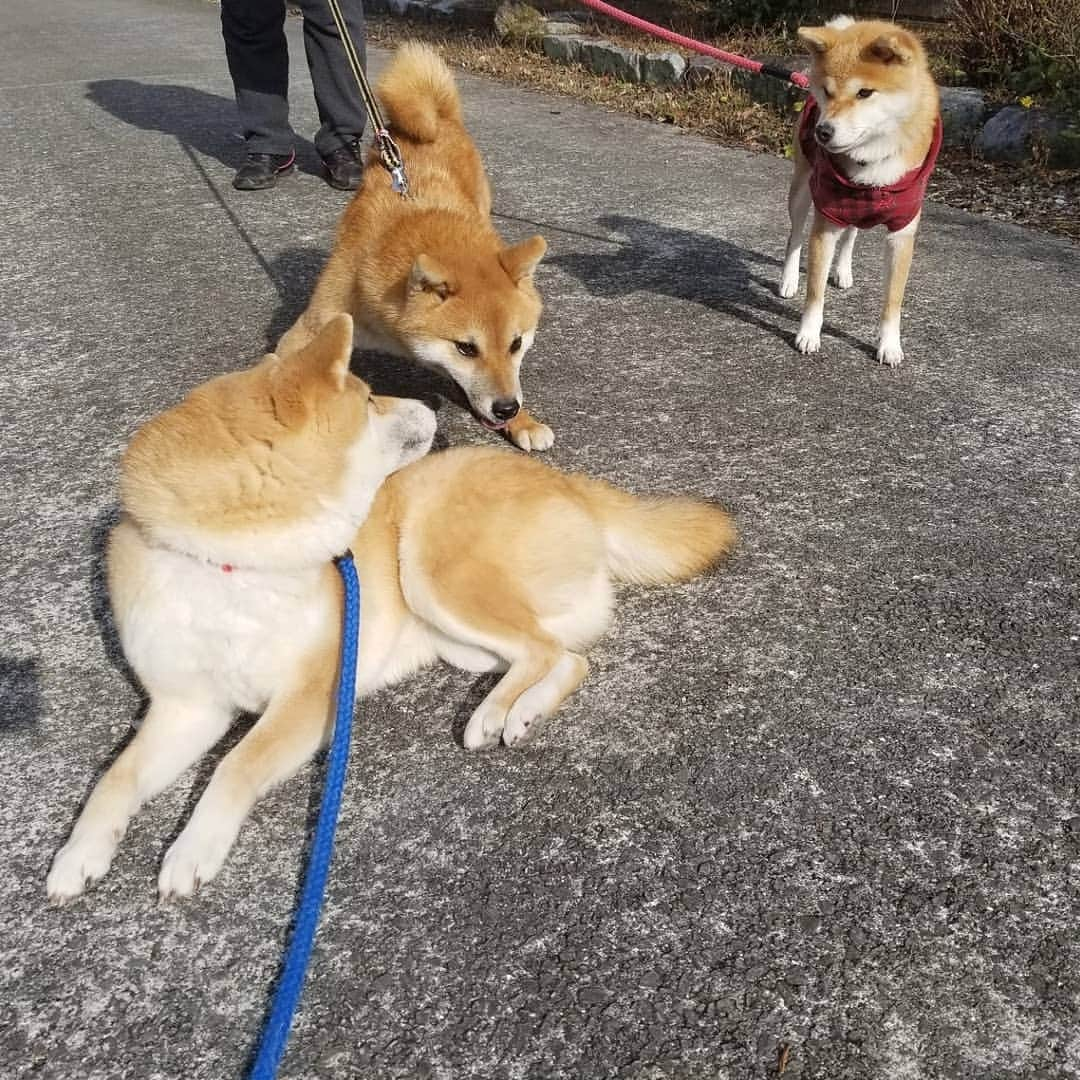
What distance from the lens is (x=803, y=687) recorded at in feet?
7.27

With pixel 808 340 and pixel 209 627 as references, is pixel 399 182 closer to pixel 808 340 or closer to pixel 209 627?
pixel 808 340

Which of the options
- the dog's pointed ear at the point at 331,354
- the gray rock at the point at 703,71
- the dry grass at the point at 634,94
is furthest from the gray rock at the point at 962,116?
the dog's pointed ear at the point at 331,354

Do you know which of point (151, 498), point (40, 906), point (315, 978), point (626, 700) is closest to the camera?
point (315, 978)

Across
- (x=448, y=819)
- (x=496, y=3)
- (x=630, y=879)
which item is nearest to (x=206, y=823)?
(x=448, y=819)

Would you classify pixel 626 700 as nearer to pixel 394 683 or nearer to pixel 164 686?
pixel 394 683

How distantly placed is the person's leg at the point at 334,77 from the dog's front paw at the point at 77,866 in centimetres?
488

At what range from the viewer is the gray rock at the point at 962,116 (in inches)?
253

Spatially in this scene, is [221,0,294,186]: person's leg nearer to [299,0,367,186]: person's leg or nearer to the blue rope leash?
[299,0,367,186]: person's leg

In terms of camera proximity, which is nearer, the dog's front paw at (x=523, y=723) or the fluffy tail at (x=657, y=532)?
the dog's front paw at (x=523, y=723)

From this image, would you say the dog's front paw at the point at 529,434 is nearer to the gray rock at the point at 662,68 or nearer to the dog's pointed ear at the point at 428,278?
the dog's pointed ear at the point at 428,278

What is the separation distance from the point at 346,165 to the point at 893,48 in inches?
140

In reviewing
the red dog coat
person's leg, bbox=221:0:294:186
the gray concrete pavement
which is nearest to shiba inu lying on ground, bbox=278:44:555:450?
the gray concrete pavement

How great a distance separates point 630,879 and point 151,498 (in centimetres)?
117

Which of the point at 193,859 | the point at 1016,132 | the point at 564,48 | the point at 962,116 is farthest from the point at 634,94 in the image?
the point at 193,859
